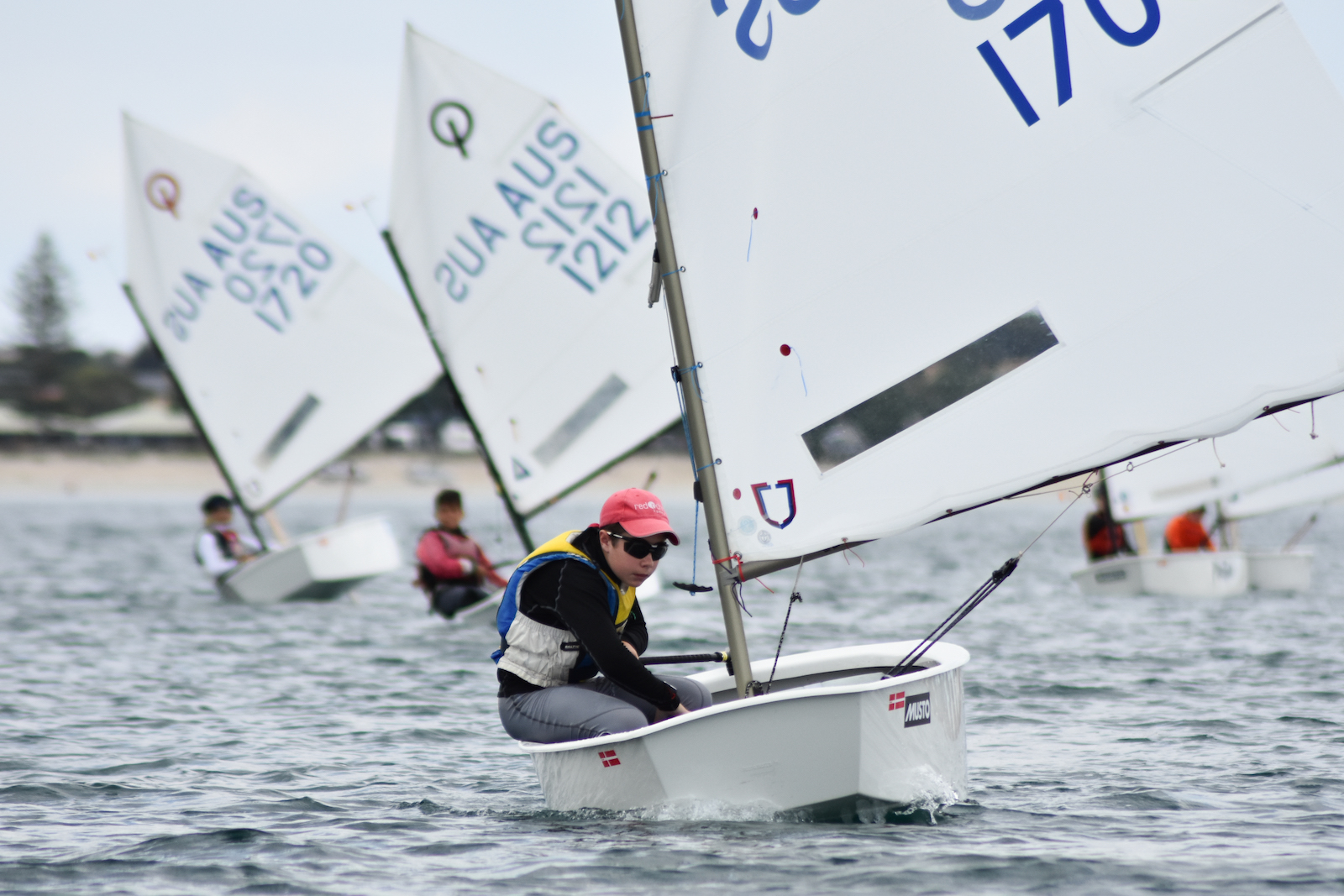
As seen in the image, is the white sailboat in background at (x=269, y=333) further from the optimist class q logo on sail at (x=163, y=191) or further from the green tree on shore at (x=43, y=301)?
the green tree on shore at (x=43, y=301)

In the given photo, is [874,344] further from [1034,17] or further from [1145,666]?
[1145,666]

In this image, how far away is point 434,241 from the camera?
10547 millimetres

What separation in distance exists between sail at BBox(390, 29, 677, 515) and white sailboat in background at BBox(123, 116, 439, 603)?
5.65ft

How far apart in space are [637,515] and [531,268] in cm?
627

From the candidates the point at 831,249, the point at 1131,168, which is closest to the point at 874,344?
the point at 831,249

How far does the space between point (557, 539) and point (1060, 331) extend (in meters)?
1.59

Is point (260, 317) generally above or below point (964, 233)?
above

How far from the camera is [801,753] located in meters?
4.09

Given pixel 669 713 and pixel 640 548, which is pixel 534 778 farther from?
pixel 640 548

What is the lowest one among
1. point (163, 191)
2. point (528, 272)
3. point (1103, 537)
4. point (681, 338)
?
point (1103, 537)

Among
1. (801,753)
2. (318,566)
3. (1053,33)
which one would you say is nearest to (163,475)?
(318,566)

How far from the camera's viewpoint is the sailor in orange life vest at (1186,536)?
42.1ft

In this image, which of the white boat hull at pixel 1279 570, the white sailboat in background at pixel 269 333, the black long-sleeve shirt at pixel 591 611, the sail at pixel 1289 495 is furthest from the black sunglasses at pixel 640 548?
the white boat hull at pixel 1279 570

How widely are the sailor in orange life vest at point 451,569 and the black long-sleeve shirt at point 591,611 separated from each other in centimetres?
529
